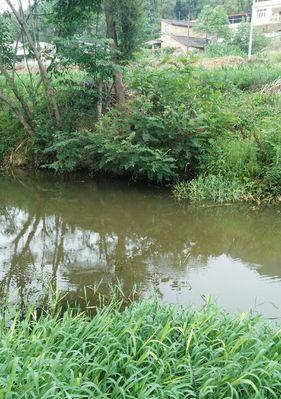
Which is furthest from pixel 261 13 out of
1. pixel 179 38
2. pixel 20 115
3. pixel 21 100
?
pixel 20 115

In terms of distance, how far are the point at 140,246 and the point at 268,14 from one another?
147 feet

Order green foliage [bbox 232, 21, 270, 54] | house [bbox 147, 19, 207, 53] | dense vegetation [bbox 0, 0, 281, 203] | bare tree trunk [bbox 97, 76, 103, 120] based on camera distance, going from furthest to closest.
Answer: house [bbox 147, 19, 207, 53], green foliage [bbox 232, 21, 270, 54], bare tree trunk [bbox 97, 76, 103, 120], dense vegetation [bbox 0, 0, 281, 203]

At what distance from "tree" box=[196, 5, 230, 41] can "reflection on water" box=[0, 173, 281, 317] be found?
→ 1125 inches

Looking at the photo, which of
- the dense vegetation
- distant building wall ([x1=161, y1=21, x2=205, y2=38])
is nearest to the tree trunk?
the dense vegetation


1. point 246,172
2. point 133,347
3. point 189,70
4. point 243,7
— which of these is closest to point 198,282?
point 133,347

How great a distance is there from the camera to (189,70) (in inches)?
346

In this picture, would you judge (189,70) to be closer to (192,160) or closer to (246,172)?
(192,160)

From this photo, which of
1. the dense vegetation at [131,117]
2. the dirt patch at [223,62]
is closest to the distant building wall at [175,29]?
the dirt patch at [223,62]

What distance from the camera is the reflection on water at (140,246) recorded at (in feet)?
16.0

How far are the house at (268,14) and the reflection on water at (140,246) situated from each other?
4085 cm

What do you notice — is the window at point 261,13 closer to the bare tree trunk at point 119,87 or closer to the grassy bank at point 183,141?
the grassy bank at point 183,141

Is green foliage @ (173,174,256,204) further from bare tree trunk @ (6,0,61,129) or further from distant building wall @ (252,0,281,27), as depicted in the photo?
distant building wall @ (252,0,281,27)

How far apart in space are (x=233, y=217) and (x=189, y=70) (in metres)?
3.18

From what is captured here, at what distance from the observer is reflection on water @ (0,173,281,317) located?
193 inches
